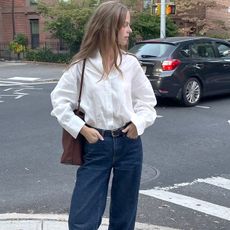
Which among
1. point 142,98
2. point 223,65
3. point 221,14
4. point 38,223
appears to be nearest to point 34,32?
point 221,14

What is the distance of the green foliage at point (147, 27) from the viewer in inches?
1033

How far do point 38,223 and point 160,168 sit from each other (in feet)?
8.09

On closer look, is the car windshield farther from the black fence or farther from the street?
the black fence

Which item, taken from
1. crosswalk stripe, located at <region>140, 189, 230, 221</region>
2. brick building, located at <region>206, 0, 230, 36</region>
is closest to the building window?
brick building, located at <region>206, 0, 230, 36</region>

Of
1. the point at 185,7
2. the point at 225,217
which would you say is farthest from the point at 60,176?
the point at 185,7

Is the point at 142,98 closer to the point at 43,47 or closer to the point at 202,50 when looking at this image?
the point at 202,50

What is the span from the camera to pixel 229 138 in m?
8.23

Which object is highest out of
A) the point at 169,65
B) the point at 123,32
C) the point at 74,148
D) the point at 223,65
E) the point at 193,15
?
the point at 123,32

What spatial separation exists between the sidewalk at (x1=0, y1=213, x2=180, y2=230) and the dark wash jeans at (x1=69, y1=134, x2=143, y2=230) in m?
0.95

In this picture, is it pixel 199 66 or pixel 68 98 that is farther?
pixel 199 66

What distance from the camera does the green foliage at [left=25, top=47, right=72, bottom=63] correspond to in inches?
1034

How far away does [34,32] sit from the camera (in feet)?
105

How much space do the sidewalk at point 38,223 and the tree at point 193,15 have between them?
2444 centimetres

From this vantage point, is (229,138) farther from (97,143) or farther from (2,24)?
(2,24)
